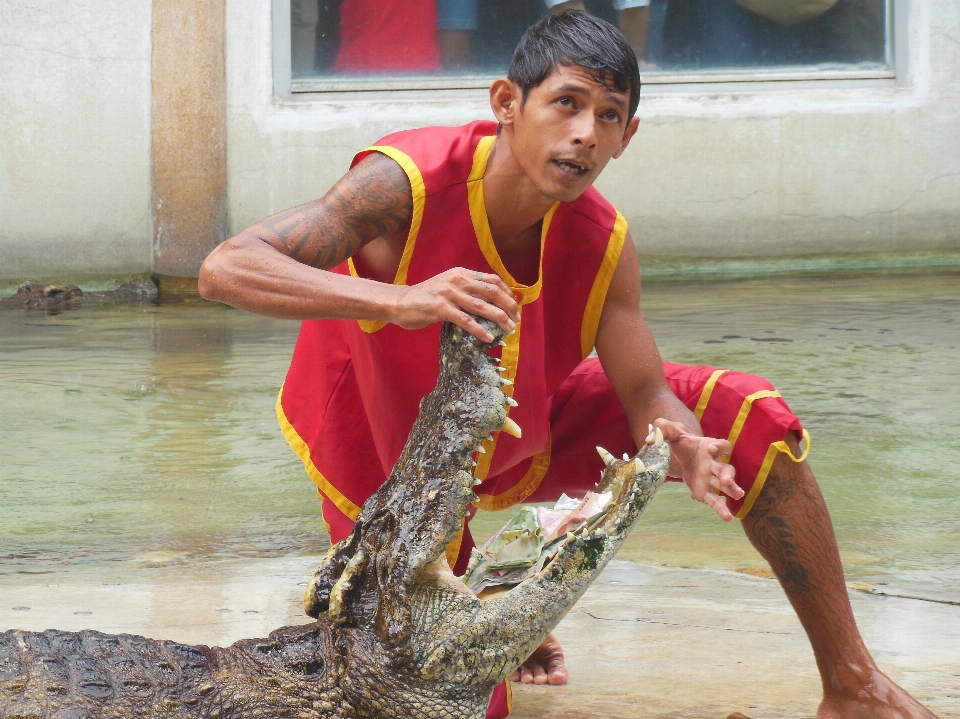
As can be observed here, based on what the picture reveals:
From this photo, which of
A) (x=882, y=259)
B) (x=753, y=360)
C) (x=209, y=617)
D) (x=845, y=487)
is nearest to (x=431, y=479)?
(x=209, y=617)

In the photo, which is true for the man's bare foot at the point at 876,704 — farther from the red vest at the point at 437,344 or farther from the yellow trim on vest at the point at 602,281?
the yellow trim on vest at the point at 602,281

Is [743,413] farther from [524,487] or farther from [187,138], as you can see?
[187,138]

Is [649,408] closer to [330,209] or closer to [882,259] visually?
[330,209]

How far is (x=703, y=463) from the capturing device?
2293 mm

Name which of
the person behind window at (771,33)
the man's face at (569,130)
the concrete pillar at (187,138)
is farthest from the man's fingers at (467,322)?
the person behind window at (771,33)

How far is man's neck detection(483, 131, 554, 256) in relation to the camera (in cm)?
242

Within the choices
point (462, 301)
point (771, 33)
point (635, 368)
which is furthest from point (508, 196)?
point (771, 33)

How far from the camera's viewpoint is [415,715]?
1.92 meters

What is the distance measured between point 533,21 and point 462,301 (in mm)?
6850

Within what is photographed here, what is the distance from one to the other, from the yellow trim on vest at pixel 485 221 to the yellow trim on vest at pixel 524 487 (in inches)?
15.0

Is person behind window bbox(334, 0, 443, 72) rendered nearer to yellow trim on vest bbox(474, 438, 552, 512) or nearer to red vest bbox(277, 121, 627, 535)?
red vest bbox(277, 121, 627, 535)

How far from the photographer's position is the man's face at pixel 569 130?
7.50 feet

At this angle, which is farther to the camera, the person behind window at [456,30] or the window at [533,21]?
the person behind window at [456,30]

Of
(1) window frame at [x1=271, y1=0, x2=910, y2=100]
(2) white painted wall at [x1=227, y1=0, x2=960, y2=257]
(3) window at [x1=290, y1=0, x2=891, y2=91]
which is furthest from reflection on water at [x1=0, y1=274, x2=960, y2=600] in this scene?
(3) window at [x1=290, y1=0, x2=891, y2=91]
